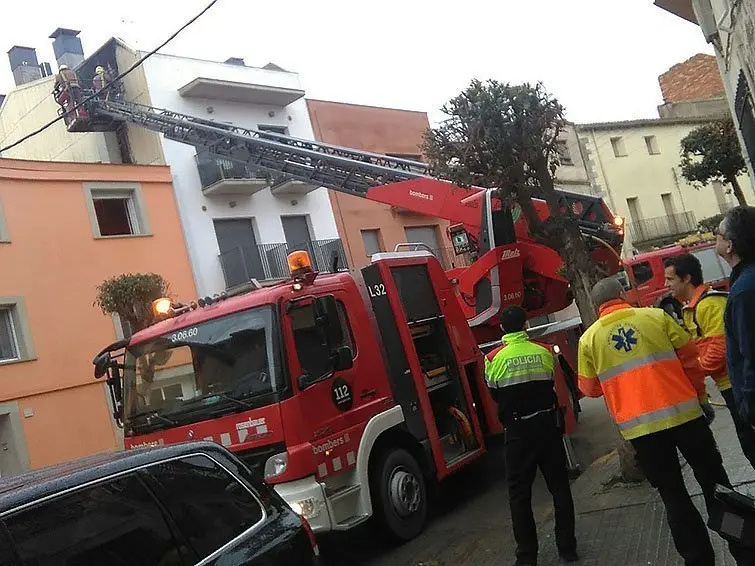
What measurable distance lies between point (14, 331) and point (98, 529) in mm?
14807

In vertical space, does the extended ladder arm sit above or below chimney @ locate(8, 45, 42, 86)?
below

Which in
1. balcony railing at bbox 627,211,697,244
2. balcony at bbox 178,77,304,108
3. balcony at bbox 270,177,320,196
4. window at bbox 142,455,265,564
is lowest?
window at bbox 142,455,265,564

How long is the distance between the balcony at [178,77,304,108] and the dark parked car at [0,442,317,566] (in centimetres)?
1905

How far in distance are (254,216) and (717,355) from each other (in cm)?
1796

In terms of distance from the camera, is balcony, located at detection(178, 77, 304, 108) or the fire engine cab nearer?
the fire engine cab

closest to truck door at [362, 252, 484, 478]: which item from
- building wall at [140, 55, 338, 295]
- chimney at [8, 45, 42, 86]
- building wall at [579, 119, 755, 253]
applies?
building wall at [140, 55, 338, 295]

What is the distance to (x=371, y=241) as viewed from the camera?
961 inches

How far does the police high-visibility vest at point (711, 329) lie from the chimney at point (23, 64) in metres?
24.7

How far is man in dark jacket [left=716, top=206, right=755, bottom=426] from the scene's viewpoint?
308 centimetres

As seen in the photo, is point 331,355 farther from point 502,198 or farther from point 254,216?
point 254,216

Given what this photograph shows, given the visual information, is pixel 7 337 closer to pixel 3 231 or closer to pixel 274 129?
pixel 3 231

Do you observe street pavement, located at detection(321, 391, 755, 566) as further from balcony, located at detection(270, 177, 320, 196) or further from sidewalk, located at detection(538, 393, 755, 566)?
balcony, located at detection(270, 177, 320, 196)

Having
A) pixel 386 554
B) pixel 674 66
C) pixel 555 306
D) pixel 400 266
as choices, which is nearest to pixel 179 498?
pixel 386 554

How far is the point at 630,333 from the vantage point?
14.3ft
